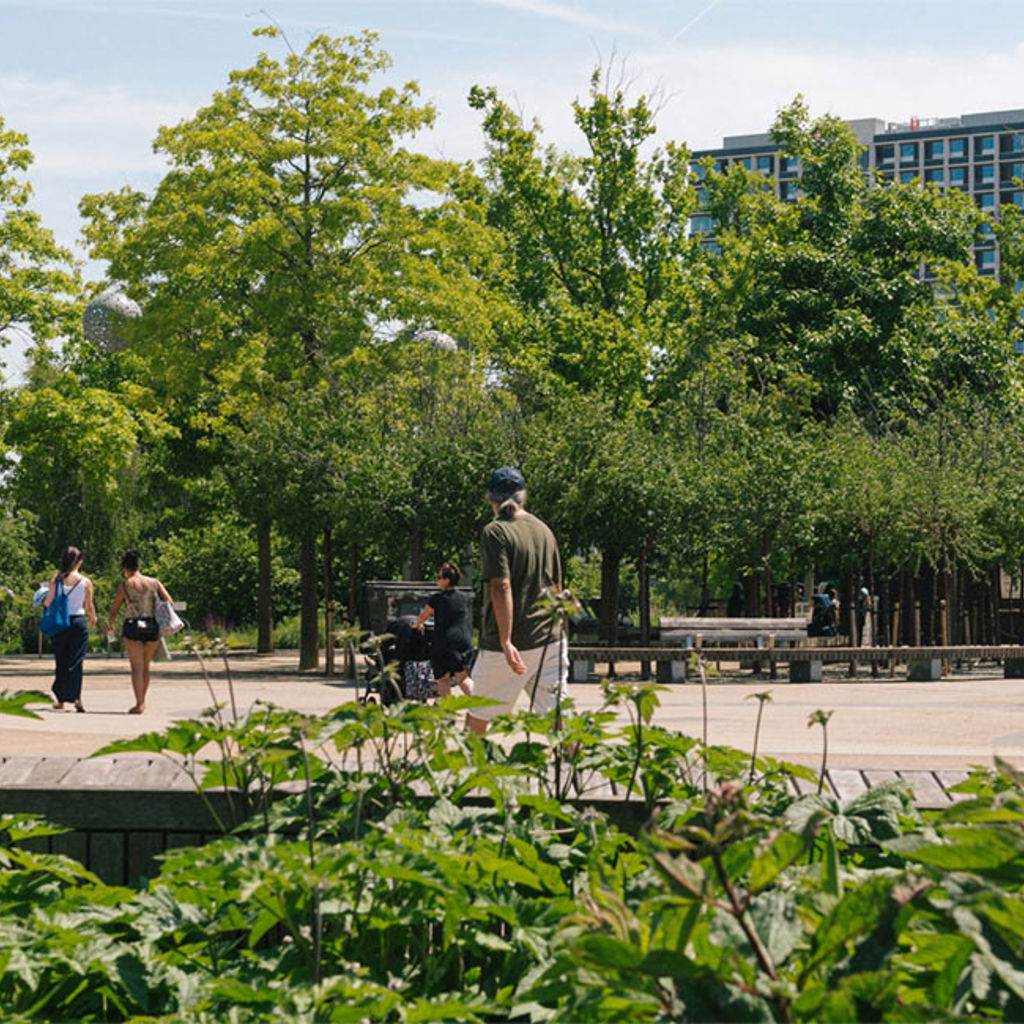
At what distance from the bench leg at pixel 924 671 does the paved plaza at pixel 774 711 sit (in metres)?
0.31

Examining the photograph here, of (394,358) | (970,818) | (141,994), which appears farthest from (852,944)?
(394,358)

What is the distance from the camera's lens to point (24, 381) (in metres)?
47.3

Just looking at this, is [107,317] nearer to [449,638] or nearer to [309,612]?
[309,612]

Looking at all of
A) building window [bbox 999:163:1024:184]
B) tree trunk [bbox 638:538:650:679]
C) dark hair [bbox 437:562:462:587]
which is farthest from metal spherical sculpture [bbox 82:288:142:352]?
building window [bbox 999:163:1024:184]

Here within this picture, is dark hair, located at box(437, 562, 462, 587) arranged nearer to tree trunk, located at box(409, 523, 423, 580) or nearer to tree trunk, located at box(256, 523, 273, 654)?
tree trunk, located at box(409, 523, 423, 580)

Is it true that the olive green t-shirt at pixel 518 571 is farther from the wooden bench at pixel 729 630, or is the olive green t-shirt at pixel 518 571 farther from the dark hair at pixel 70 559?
the wooden bench at pixel 729 630

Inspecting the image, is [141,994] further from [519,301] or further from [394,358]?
[519,301]

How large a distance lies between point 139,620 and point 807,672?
40.9 feet

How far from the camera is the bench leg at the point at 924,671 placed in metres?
25.9

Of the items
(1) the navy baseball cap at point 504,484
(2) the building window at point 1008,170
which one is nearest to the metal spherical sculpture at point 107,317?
(1) the navy baseball cap at point 504,484

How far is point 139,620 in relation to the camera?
1642 centimetres

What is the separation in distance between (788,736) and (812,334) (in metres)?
33.4

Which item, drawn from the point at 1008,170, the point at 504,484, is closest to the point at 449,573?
the point at 504,484

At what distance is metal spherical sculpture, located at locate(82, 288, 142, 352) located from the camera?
2845cm
